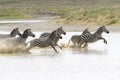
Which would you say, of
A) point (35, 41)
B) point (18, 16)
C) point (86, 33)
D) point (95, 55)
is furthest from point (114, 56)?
point (18, 16)

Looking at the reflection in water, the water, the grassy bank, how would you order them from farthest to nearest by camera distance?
the grassy bank → the reflection in water → the water

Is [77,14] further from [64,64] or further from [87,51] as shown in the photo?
[64,64]

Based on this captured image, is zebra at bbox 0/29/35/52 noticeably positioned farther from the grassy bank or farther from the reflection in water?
the grassy bank

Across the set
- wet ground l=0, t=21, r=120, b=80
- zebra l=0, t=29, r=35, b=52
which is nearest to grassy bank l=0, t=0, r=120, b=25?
wet ground l=0, t=21, r=120, b=80

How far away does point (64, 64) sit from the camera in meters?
18.5

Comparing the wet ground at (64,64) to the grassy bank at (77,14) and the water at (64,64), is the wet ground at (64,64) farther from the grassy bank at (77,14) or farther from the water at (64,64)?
the grassy bank at (77,14)

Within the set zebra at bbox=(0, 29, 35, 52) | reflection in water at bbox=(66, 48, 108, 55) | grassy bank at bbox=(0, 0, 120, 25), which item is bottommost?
grassy bank at bbox=(0, 0, 120, 25)

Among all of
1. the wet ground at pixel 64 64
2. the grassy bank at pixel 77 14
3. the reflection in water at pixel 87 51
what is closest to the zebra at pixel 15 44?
the wet ground at pixel 64 64

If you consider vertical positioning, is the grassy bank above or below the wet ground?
below

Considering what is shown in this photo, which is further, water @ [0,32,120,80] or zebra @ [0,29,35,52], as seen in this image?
zebra @ [0,29,35,52]

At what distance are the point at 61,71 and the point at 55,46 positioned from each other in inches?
312

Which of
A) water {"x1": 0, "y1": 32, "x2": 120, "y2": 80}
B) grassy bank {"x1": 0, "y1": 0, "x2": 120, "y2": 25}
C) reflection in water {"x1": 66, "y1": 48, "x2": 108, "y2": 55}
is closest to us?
water {"x1": 0, "y1": 32, "x2": 120, "y2": 80}

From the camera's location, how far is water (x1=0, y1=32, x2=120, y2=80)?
1562 cm

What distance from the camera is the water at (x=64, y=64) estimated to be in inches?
615
